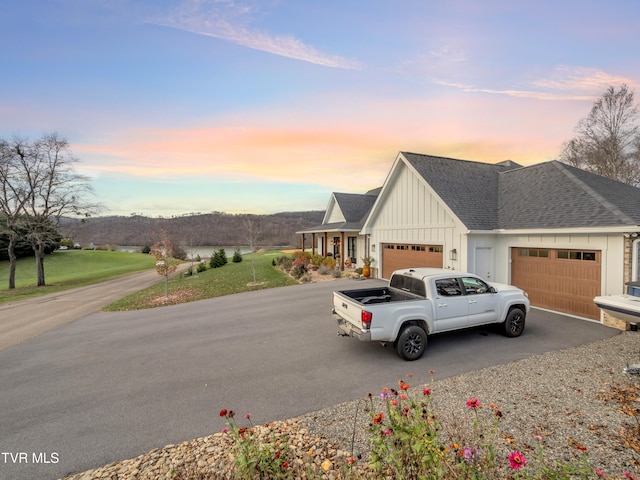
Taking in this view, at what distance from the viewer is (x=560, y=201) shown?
36.4 feet

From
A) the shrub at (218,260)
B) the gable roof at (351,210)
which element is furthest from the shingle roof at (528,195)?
the shrub at (218,260)

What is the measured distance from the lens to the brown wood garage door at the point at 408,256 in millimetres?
13609

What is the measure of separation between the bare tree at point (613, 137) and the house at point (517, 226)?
17779 millimetres

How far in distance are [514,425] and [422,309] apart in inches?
108

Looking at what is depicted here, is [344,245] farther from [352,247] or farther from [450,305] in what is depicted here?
[450,305]

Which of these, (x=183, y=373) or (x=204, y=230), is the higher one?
(x=204, y=230)

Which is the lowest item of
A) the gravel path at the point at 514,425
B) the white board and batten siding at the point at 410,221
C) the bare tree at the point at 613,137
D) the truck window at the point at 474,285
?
the gravel path at the point at 514,425

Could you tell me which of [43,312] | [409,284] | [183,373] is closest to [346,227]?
[409,284]

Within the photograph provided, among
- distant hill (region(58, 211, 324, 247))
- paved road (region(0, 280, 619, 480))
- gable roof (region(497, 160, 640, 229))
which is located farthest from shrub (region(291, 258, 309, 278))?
distant hill (region(58, 211, 324, 247))

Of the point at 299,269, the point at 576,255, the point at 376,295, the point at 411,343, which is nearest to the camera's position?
the point at 411,343

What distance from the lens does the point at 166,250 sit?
18750 mm

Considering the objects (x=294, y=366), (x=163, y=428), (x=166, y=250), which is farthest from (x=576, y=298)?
(x=166, y=250)

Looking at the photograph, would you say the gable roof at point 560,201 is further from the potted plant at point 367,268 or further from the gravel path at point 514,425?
the potted plant at point 367,268

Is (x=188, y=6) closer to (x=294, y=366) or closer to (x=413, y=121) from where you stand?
(x=413, y=121)
